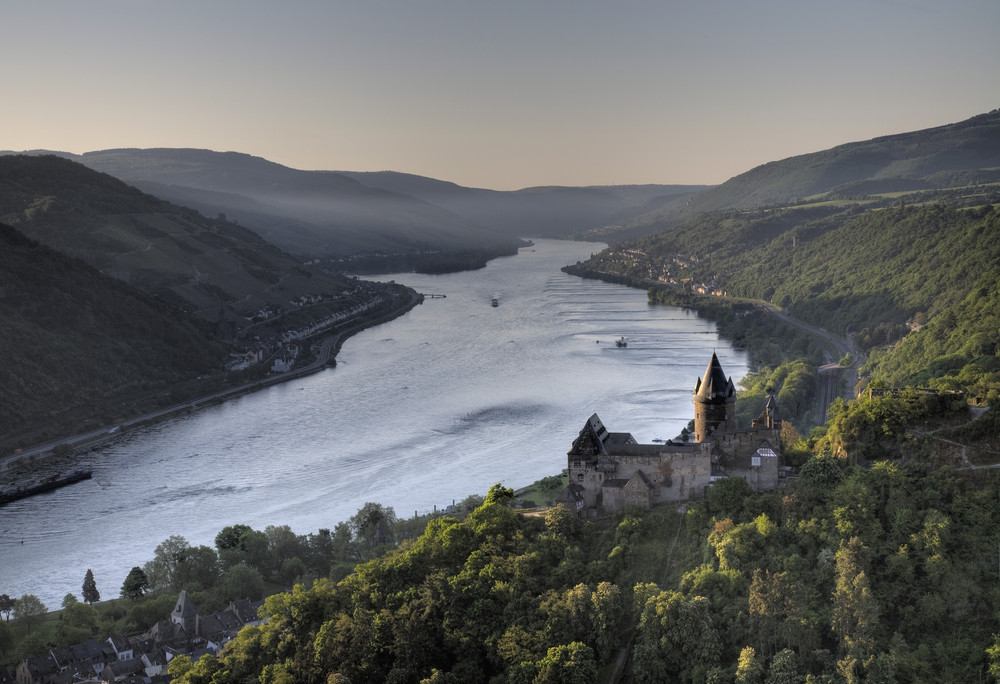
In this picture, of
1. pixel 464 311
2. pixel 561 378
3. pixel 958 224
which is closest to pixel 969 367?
pixel 561 378

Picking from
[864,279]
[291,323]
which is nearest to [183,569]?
[291,323]

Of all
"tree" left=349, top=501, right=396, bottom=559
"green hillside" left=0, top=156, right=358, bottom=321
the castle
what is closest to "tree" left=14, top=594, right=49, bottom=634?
"tree" left=349, top=501, right=396, bottom=559

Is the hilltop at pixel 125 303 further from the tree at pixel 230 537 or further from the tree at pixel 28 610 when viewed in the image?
the tree at pixel 28 610

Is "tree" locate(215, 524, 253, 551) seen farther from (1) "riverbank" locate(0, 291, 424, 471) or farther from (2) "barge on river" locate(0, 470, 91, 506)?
(1) "riverbank" locate(0, 291, 424, 471)

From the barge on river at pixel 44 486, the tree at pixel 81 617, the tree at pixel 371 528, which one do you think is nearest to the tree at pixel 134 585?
the tree at pixel 81 617

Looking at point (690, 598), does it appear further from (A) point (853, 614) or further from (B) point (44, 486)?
(B) point (44, 486)
